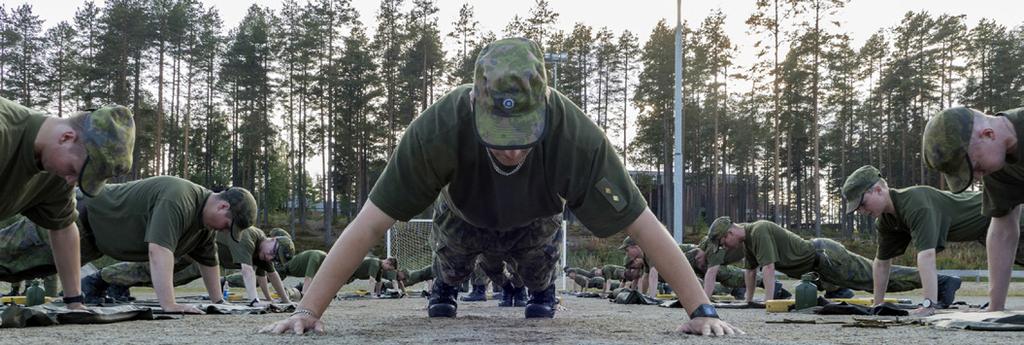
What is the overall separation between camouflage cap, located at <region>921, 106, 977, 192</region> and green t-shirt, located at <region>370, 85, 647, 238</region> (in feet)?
5.61

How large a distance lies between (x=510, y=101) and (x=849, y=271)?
30.0ft

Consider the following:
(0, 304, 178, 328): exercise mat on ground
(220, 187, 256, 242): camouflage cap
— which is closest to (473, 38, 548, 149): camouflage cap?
(0, 304, 178, 328): exercise mat on ground

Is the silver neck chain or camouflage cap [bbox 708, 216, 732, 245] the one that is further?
camouflage cap [bbox 708, 216, 732, 245]

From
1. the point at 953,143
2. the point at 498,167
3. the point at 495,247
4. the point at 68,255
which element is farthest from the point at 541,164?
the point at 68,255

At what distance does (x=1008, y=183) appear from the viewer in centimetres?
528

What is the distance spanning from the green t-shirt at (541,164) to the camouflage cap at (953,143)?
5.61 ft

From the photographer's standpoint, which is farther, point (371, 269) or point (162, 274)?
point (371, 269)

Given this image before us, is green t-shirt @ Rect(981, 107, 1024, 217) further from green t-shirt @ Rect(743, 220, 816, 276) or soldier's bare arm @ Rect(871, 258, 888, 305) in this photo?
green t-shirt @ Rect(743, 220, 816, 276)

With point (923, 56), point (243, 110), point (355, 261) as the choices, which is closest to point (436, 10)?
point (243, 110)

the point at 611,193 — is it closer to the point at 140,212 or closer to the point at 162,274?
the point at 162,274

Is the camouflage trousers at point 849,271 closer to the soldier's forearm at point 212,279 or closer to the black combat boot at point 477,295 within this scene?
the black combat boot at point 477,295

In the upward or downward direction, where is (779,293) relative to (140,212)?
downward

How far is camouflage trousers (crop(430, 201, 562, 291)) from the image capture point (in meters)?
6.61

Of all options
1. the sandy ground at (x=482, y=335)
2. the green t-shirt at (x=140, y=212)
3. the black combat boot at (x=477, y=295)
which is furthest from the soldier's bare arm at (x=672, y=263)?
the black combat boot at (x=477, y=295)
